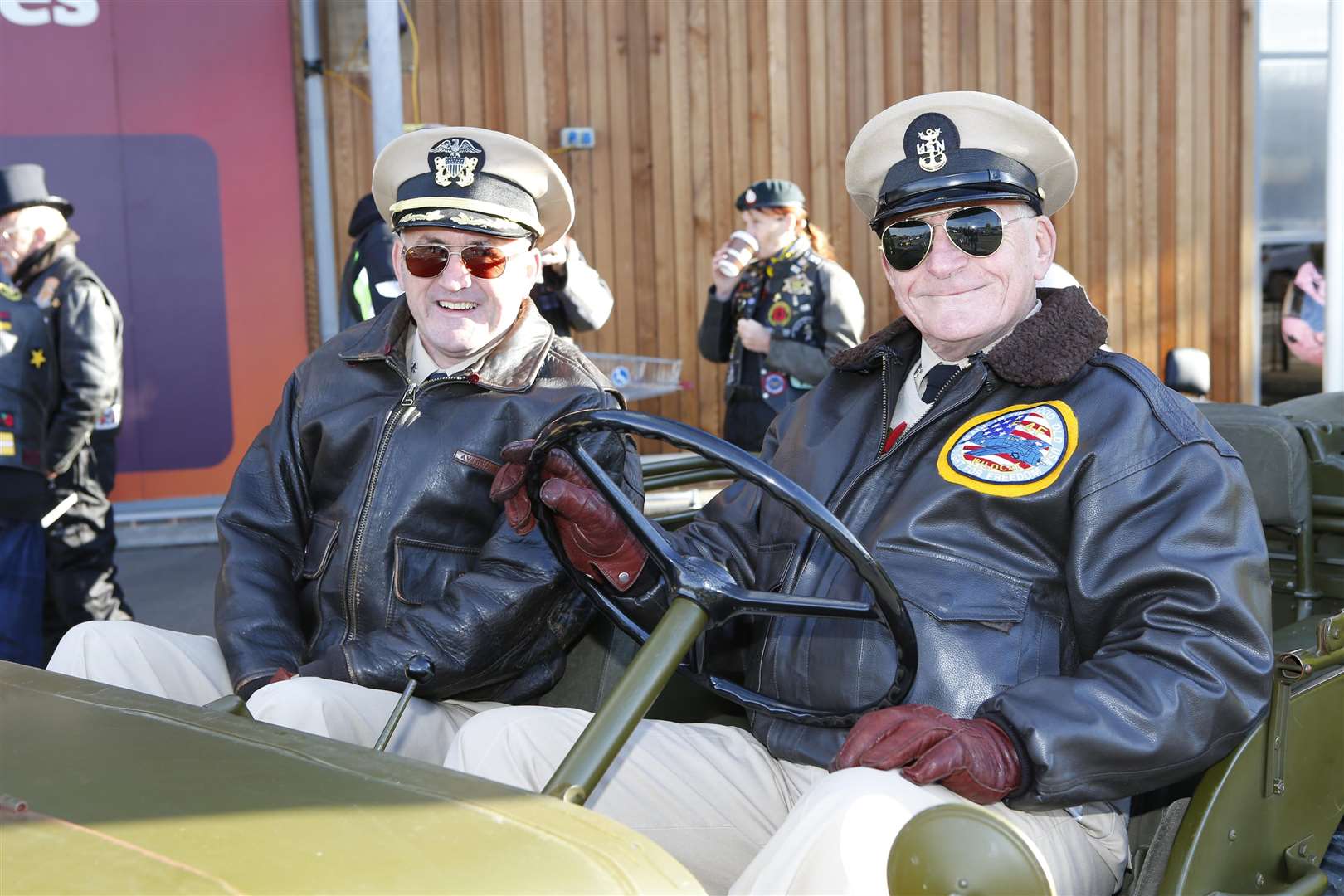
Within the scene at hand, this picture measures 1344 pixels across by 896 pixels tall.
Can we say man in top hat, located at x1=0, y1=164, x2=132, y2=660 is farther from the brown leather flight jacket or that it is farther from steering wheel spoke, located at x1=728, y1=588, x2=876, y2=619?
steering wheel spoke, located at x1=728, y1=588, x2=876, y2=619

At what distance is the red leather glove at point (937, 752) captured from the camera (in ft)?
5.29

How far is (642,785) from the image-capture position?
6.54 feet

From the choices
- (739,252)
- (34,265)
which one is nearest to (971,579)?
(739,252)

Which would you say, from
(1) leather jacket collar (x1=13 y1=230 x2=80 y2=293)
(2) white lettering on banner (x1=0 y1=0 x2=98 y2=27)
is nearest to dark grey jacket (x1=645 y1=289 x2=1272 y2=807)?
(1) leather jacket collar (x1=13 y1=230 x2=80 y2=293)

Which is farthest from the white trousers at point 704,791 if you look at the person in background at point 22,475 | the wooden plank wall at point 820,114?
the wooden plank wall at point 820,114

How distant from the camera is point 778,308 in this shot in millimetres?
4770

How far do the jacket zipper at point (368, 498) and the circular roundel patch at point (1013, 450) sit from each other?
0.92 metres

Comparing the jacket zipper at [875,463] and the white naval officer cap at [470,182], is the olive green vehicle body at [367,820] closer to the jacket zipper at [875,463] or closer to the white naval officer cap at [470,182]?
the jacket zipper at [875,463]

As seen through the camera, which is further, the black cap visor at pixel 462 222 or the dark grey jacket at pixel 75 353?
the dark grey jacket at pixel 75 353

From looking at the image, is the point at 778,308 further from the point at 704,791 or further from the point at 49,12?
the point at 49,12

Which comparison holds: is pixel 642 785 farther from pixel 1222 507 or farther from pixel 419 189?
pixel 419 189

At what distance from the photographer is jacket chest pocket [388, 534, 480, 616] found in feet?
7.75

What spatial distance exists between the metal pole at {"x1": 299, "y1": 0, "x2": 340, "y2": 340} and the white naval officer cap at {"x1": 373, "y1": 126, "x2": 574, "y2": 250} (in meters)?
4.10

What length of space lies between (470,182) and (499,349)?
0.31m
